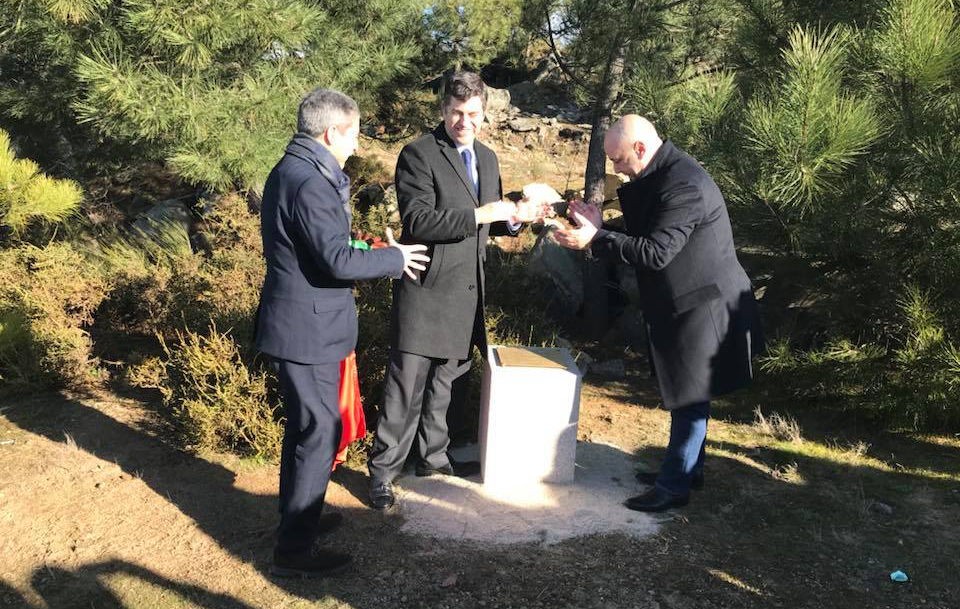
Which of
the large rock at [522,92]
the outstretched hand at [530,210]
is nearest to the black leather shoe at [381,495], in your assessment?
the outstretched hand at [530,210]

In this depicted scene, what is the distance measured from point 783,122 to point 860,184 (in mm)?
644

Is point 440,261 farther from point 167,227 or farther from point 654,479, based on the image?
point 167,227

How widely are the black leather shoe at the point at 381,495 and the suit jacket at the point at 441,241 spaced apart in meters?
0.63

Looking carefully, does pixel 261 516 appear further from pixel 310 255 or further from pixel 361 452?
pixel 310 255

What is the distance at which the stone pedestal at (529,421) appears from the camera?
3.31m

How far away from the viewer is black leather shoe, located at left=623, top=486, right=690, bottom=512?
10.6 feet

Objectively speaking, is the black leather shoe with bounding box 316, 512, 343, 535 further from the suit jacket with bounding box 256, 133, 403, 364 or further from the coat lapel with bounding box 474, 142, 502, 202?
the coat lapel with bounding box 474, 142, 502, 202

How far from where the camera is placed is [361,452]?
3676 millimetres

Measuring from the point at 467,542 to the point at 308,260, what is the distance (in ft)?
4.37

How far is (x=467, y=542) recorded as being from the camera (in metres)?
2.96

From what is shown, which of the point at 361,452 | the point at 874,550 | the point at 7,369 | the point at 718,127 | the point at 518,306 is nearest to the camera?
the point at 874,550

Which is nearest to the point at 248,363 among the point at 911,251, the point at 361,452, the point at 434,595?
the point at 361,452

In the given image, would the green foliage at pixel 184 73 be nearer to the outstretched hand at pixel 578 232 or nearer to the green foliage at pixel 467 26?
the green foliage at pixel 467 26

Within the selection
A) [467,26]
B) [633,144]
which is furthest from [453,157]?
[467,26]
